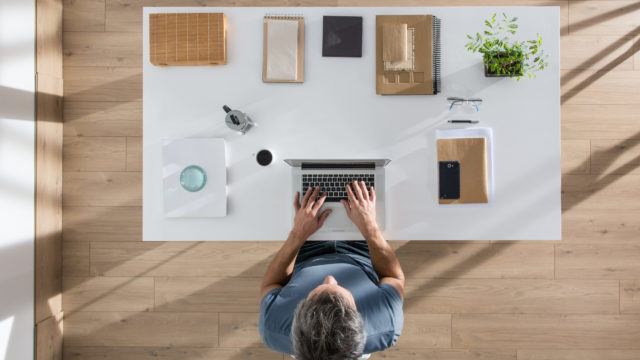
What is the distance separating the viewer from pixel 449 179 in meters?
1.52

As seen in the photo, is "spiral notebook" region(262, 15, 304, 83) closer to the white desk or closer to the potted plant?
the white desk

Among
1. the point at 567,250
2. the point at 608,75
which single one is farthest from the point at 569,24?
the point at 567,250

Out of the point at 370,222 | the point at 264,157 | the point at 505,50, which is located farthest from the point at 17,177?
the point at 505,50

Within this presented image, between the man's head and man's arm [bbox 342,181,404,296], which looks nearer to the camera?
the man's head

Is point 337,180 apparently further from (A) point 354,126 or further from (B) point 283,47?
(B) point 283,47

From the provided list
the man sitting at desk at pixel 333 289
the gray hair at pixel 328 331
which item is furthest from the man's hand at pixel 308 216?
the gray hair at pixel 328 331

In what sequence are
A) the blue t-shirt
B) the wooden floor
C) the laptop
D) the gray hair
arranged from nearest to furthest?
1. the gray hair
2. the blue t-shirt
3. the laptop
4. the wooden floor

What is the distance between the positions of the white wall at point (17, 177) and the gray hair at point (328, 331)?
1531mm

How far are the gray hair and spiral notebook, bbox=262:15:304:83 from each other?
802mm

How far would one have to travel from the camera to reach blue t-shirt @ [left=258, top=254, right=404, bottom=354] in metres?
1.42

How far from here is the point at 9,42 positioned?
6.41 feet

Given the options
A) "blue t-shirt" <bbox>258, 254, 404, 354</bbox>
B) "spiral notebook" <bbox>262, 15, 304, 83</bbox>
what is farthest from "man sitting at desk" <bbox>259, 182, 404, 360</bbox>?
"spiral notebook" <bbox>262, 15, 304, 83</bbox>

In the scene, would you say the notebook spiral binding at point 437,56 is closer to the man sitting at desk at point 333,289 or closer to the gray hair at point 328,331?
the man sitting at desk at point 333,289

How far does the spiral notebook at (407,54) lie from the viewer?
4.97ft
